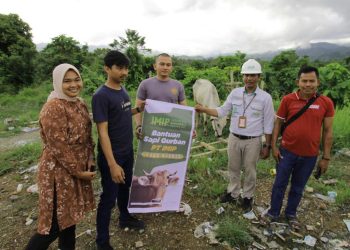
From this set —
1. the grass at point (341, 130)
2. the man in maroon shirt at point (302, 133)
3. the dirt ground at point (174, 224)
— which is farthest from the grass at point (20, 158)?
the grass at point (341, 130)

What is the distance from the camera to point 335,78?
731cm

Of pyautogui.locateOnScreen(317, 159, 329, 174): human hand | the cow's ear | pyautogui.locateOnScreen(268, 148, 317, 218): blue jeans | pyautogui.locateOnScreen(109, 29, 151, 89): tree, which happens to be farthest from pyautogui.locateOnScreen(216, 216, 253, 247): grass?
pyautogui.locateOnScreen(109, 29, 151, 89): tree

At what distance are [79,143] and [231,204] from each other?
87.8 inches

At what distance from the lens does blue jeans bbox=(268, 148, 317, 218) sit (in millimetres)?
3082

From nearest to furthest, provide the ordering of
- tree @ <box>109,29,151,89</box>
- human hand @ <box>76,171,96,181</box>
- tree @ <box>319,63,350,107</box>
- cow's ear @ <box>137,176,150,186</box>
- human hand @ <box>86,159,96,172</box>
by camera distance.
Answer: human hand @ <box>76,171,96,181</box> < human hand @ <box>86,159,96,172</box> < cow's ear @ <box>137,176,150,186</box> < tree @ <box>319,63,350,107</box> < tree @ <box>109,29,151,89</box>

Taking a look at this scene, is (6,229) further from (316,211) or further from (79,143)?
(316,211)

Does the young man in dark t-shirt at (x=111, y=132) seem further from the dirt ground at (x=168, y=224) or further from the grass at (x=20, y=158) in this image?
the grass at (x=20, y=158)

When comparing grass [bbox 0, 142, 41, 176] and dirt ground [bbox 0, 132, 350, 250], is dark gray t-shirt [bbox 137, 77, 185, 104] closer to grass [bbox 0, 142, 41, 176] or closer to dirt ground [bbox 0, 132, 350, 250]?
dirt ground [bbox 0, 132, 350, 250]

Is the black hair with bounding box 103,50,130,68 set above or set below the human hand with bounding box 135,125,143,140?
above

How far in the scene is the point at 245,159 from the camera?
3350mm

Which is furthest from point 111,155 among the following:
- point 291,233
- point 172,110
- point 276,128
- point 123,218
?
point 291,233

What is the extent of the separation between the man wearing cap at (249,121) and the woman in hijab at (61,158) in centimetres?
149

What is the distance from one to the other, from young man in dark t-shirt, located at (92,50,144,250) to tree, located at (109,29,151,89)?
12114 mm

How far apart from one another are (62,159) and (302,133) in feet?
7.61
